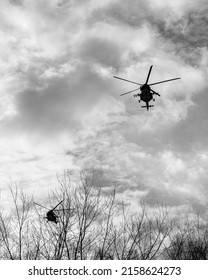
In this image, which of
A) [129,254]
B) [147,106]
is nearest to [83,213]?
[129,254]

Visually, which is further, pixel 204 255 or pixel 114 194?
pixel 204 255

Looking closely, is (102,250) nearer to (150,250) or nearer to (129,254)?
(129,254)

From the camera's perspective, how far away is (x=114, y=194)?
60.6 ft

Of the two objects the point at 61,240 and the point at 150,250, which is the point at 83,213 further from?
the point at 150,250

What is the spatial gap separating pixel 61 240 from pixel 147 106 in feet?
31.4

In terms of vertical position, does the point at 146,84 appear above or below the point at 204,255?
above
